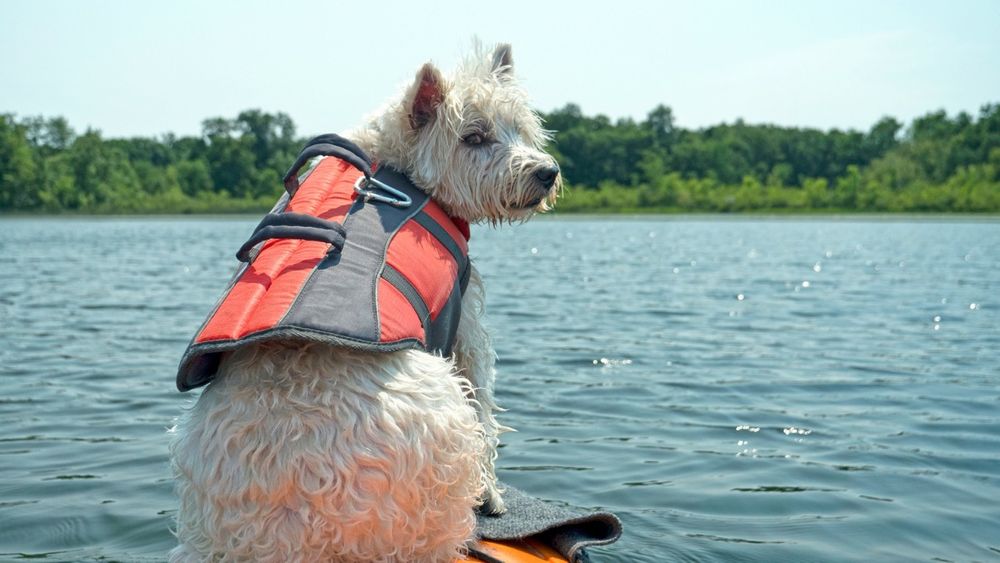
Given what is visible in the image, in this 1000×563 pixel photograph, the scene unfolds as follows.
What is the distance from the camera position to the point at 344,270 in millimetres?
3734

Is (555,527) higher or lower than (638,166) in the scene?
lower

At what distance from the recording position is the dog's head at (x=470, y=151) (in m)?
4.70

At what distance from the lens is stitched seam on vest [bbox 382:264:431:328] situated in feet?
12.6

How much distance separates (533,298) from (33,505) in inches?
543

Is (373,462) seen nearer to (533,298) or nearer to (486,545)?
(486,545)

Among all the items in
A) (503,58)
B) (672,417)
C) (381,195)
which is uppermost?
(503,58)

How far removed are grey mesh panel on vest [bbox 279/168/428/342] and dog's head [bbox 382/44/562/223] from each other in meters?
0.39

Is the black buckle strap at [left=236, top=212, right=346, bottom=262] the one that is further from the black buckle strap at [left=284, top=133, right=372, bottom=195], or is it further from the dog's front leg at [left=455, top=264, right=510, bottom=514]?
the dog's front leg at [left=455, top=264, right=510, bottom=514]

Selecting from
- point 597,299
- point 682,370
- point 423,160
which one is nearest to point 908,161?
point 597,299

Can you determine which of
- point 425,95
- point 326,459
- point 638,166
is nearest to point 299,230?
point 326,459

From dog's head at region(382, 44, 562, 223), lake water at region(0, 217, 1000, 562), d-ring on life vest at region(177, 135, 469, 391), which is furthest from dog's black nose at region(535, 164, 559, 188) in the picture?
lake water at region(0, 217, 1000, 562)

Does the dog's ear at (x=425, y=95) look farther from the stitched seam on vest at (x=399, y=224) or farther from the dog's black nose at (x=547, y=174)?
the dog's black nose at (x=547, y=174)

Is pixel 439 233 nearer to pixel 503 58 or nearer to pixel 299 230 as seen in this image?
pixel 299 230

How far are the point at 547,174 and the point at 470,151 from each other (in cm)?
41
